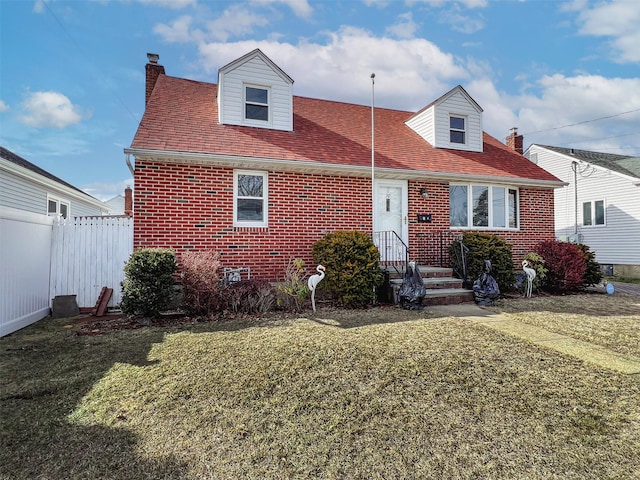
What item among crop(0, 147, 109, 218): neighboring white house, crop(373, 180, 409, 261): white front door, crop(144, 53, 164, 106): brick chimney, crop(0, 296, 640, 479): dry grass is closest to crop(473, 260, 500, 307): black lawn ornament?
crop(373, 180, 409, 261): white front door

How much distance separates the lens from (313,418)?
286 cm

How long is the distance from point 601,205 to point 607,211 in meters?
0.51

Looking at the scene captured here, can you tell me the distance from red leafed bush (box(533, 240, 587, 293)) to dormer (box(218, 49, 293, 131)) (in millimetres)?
8458

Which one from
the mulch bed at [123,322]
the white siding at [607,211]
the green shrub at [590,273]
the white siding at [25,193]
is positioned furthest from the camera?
the white siding at [607,211]

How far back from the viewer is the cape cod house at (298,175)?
8023 mm

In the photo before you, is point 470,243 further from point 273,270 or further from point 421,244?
point 273,270

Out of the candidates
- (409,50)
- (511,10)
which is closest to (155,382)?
(409,50)

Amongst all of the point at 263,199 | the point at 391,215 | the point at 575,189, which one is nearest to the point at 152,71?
the point at 263,199

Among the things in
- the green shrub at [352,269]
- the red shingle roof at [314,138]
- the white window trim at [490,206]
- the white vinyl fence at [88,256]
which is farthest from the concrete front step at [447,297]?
the white vinyl fence at [88,256]

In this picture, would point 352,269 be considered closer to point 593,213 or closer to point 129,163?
point 129,163

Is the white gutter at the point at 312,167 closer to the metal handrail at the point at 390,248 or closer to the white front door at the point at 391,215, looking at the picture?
the white front door at the point at 391,215

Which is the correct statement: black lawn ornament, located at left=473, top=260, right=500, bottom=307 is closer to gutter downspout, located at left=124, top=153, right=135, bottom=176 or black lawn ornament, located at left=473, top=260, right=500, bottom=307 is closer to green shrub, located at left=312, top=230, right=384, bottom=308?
green shrub, located at left=312, top=230, right=384, bottom=308

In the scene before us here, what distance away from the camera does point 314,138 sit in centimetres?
1002

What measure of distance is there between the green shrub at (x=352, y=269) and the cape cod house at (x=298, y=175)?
1.57 m
